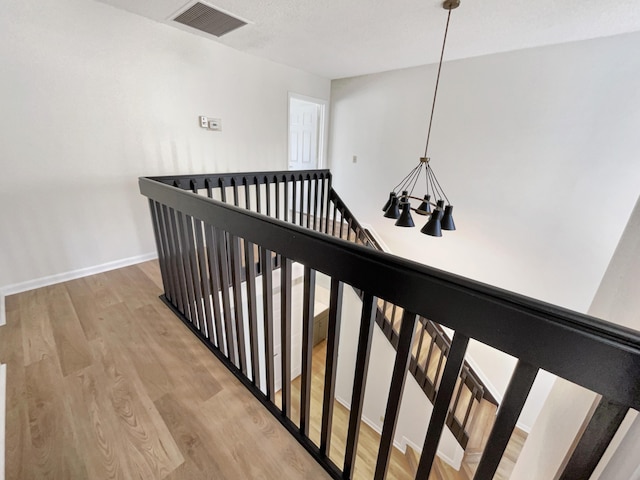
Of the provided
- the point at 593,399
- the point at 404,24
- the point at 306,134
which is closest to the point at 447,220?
the point at 593,399

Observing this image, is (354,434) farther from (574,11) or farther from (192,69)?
(192,69)

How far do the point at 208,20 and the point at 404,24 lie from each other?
172cm

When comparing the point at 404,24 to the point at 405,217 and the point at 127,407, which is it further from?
the point at 127,407

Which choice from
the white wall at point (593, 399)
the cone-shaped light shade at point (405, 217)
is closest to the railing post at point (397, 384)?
the white wall at point (593, 399)

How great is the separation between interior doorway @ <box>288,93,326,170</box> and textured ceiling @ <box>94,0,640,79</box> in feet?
4.71

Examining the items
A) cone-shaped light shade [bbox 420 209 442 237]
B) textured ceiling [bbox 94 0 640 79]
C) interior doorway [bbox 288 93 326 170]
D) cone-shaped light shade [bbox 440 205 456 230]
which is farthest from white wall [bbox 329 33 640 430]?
cone-shaped light shade [bbox 420 209 442 237]

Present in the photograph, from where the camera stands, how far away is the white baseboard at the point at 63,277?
6.43ft

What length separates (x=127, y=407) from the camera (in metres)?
1.22

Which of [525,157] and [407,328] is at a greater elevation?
[525,157]

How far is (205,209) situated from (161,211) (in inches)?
24.1

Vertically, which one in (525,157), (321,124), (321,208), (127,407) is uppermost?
(321,124)

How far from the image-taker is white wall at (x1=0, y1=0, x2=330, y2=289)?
1837 millimetres

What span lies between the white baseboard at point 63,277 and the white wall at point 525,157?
3.36 m

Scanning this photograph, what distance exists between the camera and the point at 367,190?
4.24 m
